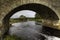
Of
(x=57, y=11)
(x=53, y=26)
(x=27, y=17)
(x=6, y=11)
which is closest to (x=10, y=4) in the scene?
(x=6, y=11)

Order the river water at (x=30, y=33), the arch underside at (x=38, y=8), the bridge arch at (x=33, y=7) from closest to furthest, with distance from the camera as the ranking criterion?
the river water at (x=30, y=33), the bridge arch at (x=33, y=7), the arch underside at (x=38, y=8)

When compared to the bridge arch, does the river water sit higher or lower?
lower

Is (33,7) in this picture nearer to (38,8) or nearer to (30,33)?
(38,8)

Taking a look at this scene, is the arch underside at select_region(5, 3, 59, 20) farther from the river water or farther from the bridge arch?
the river water

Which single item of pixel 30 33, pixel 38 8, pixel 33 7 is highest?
pixel 33 7

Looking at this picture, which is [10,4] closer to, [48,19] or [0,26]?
[0,26]

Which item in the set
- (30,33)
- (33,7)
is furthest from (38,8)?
(30,33)

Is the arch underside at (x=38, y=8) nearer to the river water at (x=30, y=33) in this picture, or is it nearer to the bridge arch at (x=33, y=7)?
the bridge arch at (x=33, y=7)

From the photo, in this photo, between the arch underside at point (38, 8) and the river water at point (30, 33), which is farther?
the arch underside at point (38, 8)

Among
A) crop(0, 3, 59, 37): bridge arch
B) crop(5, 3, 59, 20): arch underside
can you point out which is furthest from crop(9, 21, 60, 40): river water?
crop(5, 3, 59, 20): arch underside

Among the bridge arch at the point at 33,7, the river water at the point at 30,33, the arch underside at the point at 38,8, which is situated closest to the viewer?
the river water at the point at 30,33

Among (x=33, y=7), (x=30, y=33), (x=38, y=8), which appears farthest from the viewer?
(x=38, y=8)

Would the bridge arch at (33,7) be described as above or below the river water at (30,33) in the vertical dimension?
above

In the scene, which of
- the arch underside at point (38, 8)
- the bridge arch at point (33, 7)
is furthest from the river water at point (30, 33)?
the arch underside at point (38, 8)
